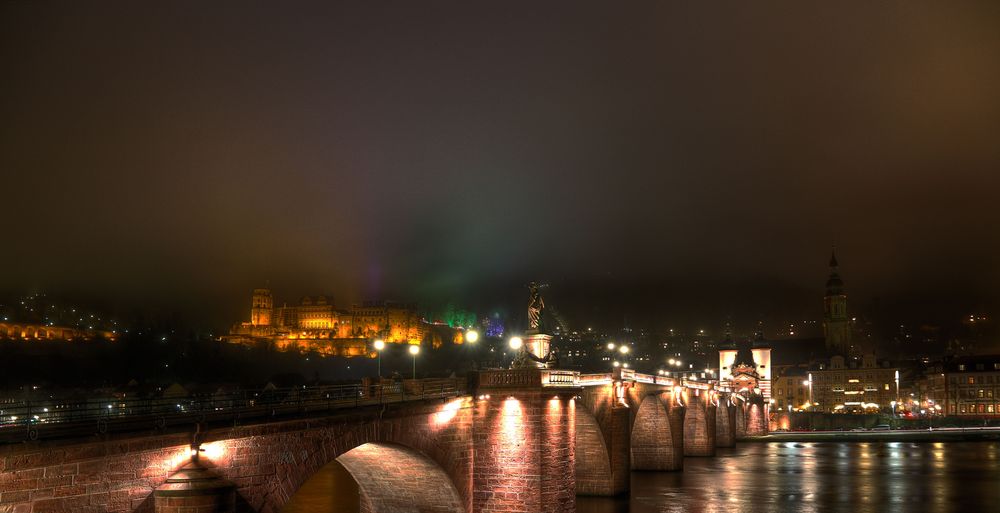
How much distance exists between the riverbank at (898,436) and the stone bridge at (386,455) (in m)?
53.4

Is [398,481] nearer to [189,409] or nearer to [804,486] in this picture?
[189,409]

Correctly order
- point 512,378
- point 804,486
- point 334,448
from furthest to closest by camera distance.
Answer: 1. point 804,486
2. point 512,378
3. point 334,448

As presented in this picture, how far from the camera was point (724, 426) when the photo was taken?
333ft

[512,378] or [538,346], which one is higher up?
[538,346]

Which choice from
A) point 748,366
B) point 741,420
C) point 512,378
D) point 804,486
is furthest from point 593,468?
point 748,366

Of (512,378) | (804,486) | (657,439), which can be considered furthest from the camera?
(657,439)

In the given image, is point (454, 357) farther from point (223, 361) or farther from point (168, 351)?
point (168, 351)

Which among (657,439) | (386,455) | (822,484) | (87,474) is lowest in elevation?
(822,484)

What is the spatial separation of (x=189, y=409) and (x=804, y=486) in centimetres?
4662

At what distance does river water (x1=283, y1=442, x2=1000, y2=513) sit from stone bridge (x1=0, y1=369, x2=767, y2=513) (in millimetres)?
4964

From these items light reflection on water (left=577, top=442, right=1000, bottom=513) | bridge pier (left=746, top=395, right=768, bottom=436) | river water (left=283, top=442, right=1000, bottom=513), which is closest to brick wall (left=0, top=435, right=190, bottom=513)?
river water (left=283, top=442, right=1000, bottom=513)

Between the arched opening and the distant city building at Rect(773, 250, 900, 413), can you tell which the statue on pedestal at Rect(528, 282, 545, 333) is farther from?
the distant city building at Rect(773, 250, 900, 413)

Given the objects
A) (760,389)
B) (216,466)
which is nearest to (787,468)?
(216,466)

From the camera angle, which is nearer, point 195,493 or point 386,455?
point 195,493
